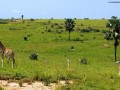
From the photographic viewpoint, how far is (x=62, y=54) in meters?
73.4

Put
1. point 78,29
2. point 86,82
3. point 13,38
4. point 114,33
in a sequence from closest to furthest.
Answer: point 86,82 < point 114,33 < point 13,38 < point 78,29

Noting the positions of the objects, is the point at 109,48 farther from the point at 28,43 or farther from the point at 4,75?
the point at 4,75

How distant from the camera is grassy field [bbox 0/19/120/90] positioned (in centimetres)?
1992

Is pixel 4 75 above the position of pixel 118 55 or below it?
above

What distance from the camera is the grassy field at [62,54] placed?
19922mm

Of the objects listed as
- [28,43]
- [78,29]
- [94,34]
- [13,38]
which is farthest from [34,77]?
[78,29]

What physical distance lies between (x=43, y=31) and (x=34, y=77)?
89163 mm

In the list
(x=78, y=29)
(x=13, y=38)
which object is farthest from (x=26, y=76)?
(x=78, y=29)

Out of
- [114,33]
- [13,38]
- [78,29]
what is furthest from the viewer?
[78,29]

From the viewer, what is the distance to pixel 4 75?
20.3 meters

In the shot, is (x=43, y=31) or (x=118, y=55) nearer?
(x=118, y=55)

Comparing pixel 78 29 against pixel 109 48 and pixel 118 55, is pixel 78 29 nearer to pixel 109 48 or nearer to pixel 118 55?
pixel 109 48

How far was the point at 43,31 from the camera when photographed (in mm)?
108688

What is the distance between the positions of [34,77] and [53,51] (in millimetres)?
58157
